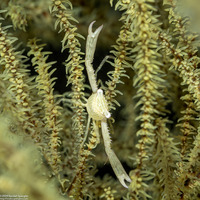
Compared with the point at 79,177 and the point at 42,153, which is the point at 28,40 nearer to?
the point at 42,153

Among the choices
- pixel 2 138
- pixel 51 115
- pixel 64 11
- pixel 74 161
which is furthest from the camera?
pixel 74 161

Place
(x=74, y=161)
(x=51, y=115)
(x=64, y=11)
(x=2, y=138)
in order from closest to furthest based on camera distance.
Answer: (x=2, y=138) < (x=64, y=11) < (x=51, y=115) < (x=74, y=161)

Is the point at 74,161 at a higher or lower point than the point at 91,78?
lower

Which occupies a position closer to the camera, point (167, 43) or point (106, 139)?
point (167, 43)

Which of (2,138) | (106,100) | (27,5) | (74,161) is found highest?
(27,5)

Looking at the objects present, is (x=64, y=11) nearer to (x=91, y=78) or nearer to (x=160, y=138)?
(x=91, y=78)

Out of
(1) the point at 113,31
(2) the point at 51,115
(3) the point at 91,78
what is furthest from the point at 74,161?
(1) the point at 113,31

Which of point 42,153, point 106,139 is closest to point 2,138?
point 42,153
